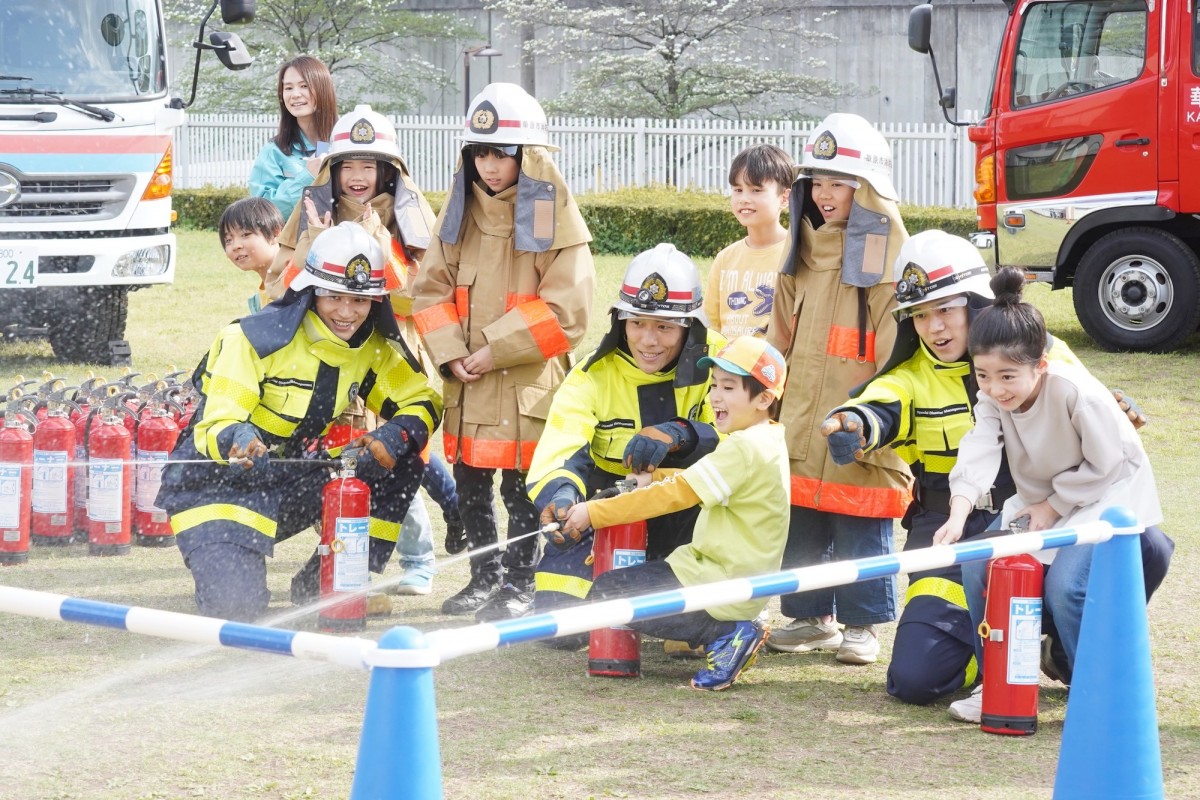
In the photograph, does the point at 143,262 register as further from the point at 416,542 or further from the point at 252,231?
the point at 416,542

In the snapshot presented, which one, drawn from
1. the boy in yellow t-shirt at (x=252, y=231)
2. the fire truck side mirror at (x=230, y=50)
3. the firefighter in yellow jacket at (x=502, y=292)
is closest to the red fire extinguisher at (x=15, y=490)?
the boy in yellow t-shirt at (x=252, y=231)

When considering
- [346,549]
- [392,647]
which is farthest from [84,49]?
[392,647]

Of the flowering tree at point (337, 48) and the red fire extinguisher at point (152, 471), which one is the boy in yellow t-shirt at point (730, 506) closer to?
the red fire extinguisher at point (152, 471)

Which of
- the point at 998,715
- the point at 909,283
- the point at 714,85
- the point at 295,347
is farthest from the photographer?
the point at 714,85

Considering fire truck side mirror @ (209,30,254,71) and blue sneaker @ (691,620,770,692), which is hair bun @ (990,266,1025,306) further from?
fire truck side mirror @ (209,30,254,71)

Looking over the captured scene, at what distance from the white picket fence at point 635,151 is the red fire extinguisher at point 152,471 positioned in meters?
14.5

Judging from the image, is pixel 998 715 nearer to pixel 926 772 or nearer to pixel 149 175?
pixel 926 772

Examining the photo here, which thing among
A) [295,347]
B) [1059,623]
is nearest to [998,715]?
[1059,623]

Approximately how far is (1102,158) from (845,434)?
7683mm

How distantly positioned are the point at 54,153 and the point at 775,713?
7.43 metres

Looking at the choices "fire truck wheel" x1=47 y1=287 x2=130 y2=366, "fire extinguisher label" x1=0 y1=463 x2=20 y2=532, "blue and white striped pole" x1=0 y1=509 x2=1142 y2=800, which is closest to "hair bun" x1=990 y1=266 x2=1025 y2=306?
"blue and white striped pole" x1=0 y1=509 x2=1142 y2=800

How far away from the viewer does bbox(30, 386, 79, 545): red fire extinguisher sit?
21.3 ft

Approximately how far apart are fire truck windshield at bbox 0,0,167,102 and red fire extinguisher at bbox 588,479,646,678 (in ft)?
21.6

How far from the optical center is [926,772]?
418cm
